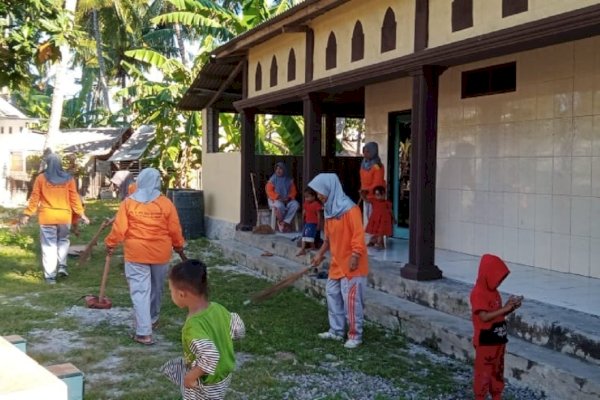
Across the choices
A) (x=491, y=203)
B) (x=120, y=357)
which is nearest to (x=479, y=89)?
(x=491, y=203)

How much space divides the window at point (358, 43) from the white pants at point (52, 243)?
4.77 m

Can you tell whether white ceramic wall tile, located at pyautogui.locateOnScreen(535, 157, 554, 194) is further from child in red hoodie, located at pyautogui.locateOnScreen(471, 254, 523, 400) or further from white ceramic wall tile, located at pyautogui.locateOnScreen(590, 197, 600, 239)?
child in red hoodie, located at pyautogui.locateOnScreen(471, 254, 523, 400)

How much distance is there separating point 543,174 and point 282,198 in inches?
216

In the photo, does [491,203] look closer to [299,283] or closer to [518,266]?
[518,266]

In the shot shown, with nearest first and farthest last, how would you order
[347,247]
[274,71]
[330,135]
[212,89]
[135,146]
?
[347,247]
[274,71]
[212,89]
[330,135]
[135,146]

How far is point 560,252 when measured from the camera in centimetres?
741

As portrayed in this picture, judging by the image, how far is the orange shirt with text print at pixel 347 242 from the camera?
6020mm

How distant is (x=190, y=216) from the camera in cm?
1448

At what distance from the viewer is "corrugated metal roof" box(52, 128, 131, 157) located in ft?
106

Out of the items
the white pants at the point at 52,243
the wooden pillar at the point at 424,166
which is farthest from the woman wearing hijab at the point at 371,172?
the white pants at the point at 52,243

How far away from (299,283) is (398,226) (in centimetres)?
274

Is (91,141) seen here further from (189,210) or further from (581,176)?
(581,176)

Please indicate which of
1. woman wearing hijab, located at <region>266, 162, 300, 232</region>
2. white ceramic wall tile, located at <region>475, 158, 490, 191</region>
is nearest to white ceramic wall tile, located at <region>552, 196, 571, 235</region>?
white ceramic wall tile, located at <region>475, 158, 490, 191</region>

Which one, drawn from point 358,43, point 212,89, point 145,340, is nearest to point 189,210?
point 212,89
